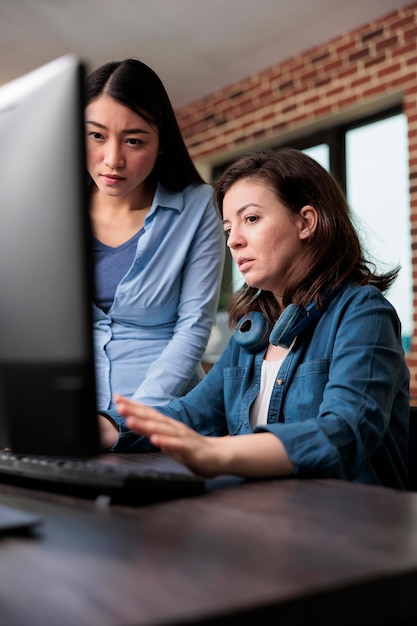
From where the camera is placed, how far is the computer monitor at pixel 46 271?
60 cm

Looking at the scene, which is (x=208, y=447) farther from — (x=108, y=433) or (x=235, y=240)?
(x=235, y=240)

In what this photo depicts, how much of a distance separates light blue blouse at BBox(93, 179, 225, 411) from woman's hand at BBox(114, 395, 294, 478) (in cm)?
66

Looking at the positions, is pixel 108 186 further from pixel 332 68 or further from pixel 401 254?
pixel 332 68

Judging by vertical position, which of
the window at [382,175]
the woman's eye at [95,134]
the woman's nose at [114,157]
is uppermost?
the window at [382,175]

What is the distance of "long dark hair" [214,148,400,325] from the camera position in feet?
4.33

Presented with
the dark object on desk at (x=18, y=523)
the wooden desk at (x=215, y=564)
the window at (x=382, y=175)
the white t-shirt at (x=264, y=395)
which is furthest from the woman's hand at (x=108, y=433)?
the window at (x=382, y=175)

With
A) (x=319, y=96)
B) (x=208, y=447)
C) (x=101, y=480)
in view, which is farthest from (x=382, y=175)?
(x=101, y=480)

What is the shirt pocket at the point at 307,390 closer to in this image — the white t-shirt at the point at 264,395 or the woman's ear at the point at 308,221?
the white t-shirt at the point at 264,395

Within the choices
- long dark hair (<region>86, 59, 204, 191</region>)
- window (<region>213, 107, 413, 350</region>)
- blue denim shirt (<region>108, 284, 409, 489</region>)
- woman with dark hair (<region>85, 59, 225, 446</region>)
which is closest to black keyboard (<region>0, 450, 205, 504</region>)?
blue denim shirt (<region>108, 284, 409, 489</region>)

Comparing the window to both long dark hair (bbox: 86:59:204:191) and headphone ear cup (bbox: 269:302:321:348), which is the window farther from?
headphone ear cup (bbox: 269:302:321:348)

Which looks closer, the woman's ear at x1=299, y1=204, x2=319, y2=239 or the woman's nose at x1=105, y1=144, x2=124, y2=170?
the woman's ear at x1=299, y1=204, x2=319, y2=239

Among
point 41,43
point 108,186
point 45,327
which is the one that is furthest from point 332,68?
point 45,327

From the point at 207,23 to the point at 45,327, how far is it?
4721 millimetres

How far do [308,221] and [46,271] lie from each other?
888 millimetres
